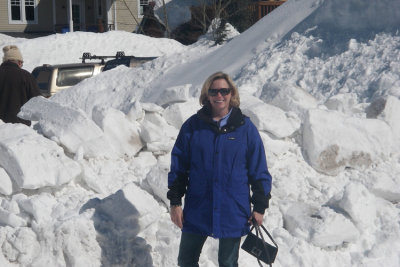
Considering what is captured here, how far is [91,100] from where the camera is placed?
11.4m

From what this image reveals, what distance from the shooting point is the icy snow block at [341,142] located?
5758 mm

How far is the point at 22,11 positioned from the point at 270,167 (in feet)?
86.0

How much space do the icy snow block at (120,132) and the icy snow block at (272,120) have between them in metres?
1.16

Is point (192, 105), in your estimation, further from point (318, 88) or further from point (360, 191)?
point (318, 88)

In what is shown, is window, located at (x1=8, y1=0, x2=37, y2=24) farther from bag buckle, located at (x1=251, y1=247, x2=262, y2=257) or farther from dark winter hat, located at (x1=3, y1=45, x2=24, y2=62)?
bag buckle, located at (x1=251, y1=247, x2=262, y2=257)

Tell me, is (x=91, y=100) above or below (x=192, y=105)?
below

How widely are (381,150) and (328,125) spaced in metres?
0.61

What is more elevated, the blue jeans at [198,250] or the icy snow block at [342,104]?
A: the icy snow block at [342,104]

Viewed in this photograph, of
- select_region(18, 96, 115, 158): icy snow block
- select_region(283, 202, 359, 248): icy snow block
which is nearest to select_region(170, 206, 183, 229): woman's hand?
select_region(283, 202, 359, 248): icy snow block

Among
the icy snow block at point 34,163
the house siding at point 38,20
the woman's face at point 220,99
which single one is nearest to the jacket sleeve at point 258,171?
the woman's face at point 220,99

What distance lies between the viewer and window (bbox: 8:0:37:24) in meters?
29.1

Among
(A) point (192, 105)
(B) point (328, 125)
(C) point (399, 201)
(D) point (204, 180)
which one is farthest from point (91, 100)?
(D) point (204, 180)

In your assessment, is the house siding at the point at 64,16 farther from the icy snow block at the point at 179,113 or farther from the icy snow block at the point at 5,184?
the icy snow block at the point at 5,184

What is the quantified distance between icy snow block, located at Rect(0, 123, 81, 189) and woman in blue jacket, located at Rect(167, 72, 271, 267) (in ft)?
5.73
